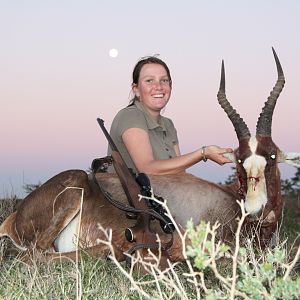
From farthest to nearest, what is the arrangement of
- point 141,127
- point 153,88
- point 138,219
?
1. point 153,88
2. point 141,127
3. point 138,219

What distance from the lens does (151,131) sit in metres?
6.70

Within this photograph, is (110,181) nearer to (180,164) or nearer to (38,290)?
(180,164)

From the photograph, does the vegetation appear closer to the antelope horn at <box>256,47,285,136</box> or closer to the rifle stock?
the rifle stock

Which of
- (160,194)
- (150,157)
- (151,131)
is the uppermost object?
Answer: (151,131)

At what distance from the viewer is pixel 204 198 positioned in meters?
6.14

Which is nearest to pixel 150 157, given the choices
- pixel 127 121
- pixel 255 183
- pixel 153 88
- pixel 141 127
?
pixel 141 127

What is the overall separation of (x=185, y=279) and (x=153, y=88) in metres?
2.69

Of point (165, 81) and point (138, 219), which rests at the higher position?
point (165, 81)

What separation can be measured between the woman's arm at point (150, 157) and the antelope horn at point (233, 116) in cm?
32

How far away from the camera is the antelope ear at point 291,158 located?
618 centimetres

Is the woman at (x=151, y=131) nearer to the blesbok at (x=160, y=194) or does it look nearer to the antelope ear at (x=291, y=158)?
the blesbok at (x=160, y=194)

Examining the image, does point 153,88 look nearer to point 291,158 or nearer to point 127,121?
point 127,121

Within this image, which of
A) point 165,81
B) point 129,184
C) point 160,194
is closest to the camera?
point 129,184

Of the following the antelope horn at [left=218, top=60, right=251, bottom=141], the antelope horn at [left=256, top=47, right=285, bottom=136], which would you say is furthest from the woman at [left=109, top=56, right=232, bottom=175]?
the antelope horn at [left=256, top=47, right=285, bottom=136]
